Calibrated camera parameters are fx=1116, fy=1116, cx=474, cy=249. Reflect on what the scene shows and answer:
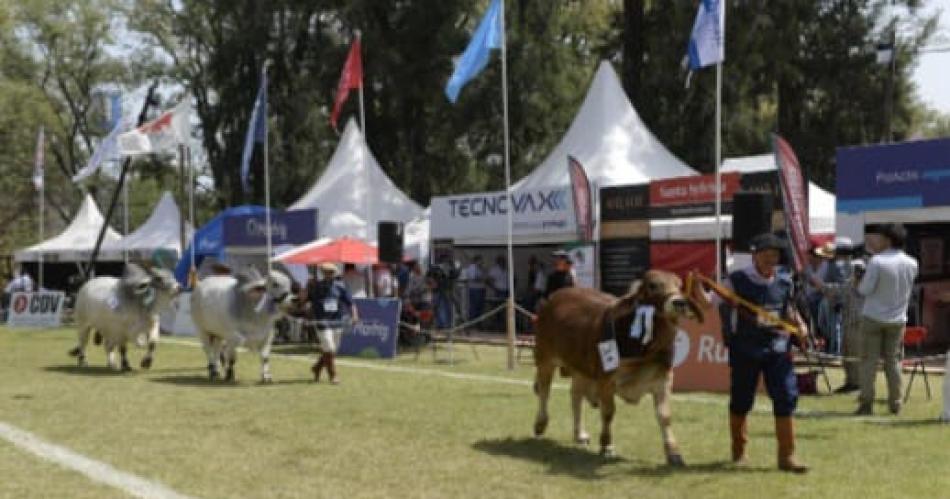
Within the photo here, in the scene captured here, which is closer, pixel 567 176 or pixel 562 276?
pixel 562 276

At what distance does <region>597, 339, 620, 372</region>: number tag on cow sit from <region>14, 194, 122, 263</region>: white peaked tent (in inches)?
1414

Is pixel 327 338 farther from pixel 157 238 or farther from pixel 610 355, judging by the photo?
pixel 157 238

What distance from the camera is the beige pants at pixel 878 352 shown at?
1219 cm

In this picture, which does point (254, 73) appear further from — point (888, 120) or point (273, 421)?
point (273, 421)

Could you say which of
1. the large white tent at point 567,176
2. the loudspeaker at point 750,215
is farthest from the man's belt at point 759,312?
the large white tent at point 567,176

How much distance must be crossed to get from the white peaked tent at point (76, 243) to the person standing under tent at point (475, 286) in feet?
61.2

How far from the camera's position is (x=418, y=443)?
34.9ft

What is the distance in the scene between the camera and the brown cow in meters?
9.09

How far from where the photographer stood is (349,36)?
44.3 m

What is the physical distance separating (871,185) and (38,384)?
14727mm

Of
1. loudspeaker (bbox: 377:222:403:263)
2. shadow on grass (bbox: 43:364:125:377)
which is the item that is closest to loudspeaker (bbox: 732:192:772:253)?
loudspeaker (bbox: 377:222:403:263)

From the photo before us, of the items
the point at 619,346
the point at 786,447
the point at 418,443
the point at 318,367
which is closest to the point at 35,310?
the point at 318,367

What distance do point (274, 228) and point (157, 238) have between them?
1115 cm

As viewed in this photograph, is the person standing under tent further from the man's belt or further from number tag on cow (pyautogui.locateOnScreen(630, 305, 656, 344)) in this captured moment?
the man's belt
